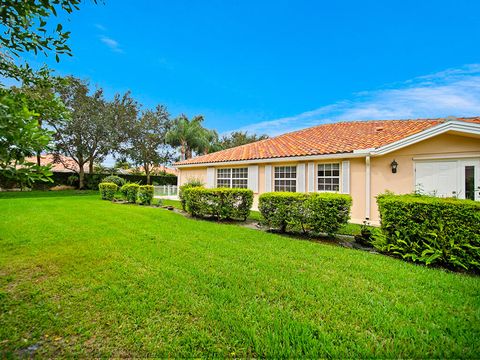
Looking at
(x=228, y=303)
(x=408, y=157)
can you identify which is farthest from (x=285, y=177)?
(x=228, y=303)

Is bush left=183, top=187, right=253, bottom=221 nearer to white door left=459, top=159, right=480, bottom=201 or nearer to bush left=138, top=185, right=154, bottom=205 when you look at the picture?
bush left=138, top=185, right=154, bottom=205

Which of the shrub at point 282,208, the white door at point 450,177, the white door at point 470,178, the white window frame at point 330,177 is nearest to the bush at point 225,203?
the shrub at point 282,208

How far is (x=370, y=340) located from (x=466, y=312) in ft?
5.77

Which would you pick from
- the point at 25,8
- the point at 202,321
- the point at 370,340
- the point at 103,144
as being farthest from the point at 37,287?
the point at 103,144

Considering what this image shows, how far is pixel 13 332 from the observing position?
2447 millimetres

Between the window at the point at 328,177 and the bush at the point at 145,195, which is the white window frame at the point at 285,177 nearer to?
the window at the point at 328,177

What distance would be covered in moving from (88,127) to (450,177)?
32.4 m

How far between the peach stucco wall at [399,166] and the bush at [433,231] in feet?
12.8

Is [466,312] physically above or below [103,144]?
below

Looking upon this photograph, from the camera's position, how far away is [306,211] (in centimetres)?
678

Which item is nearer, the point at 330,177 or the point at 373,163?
the point at 373,163

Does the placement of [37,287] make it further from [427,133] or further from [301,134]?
[301,134]

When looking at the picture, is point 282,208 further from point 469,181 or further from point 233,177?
point 233,177

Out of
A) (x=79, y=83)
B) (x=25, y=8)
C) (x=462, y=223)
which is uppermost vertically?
(x=79, y=83)
